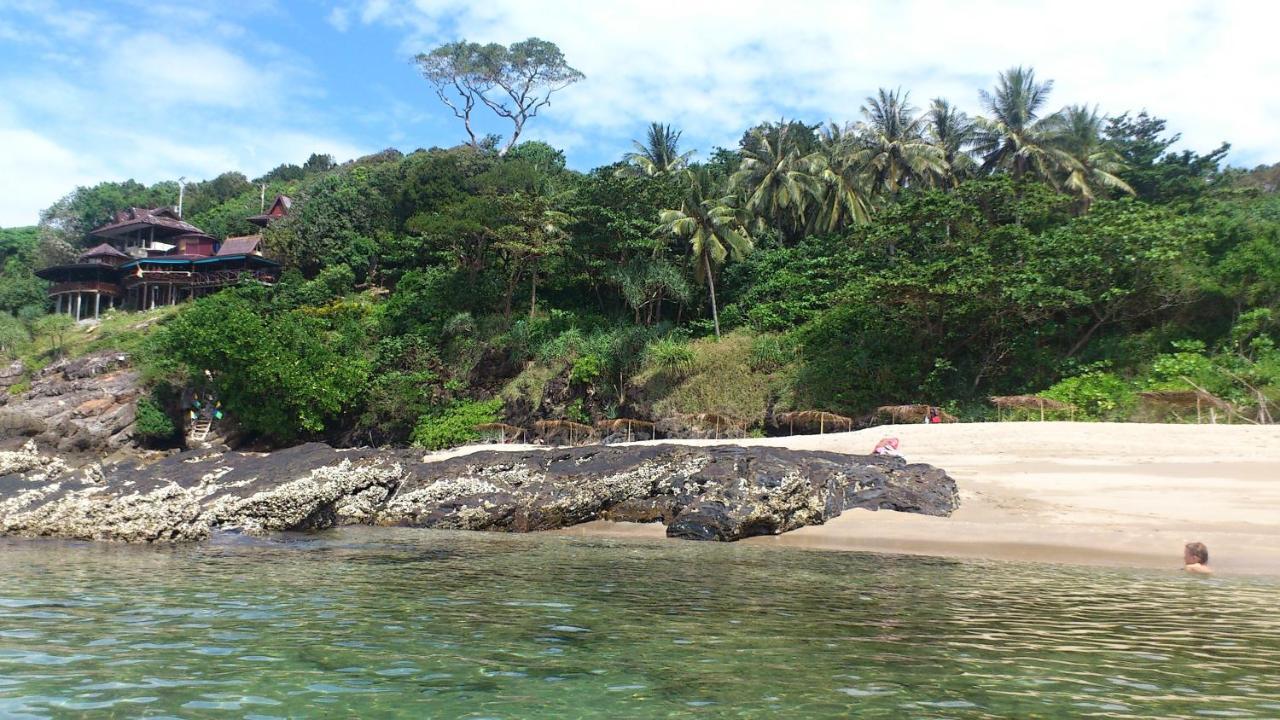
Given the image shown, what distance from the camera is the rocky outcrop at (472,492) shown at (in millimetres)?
14188

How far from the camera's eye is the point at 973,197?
1303 inches

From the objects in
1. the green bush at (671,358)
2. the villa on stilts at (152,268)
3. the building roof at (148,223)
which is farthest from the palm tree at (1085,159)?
the building roof at (148,223)

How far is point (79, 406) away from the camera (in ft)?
129

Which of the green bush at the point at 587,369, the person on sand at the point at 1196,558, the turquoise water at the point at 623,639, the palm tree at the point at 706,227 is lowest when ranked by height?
the turquoise water at the point at 623,639

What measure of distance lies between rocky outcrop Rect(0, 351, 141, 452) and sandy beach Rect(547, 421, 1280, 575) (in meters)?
30.5

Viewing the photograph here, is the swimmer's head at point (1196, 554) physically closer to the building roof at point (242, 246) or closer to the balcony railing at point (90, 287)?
the building roof at point (242, 246)

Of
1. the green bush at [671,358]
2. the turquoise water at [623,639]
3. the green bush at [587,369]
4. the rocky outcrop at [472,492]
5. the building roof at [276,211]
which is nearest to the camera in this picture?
the turquoise water at [623,639]

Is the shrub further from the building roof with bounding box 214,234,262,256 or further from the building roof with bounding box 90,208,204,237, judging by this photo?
the building roof with bounding box 90,208,204,237

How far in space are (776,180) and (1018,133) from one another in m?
12.9

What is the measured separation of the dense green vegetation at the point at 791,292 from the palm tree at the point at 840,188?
0.12 m

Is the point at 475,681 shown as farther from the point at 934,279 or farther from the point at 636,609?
the point at 934,279

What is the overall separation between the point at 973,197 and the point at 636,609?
97.9ft

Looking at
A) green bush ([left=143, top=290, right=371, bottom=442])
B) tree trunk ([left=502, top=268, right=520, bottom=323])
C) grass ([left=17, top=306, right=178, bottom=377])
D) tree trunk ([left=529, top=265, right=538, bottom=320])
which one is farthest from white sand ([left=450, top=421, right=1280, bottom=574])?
grass ([left=17, top=306, right=178, bottom=377])

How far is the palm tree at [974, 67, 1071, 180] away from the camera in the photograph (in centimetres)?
4144
